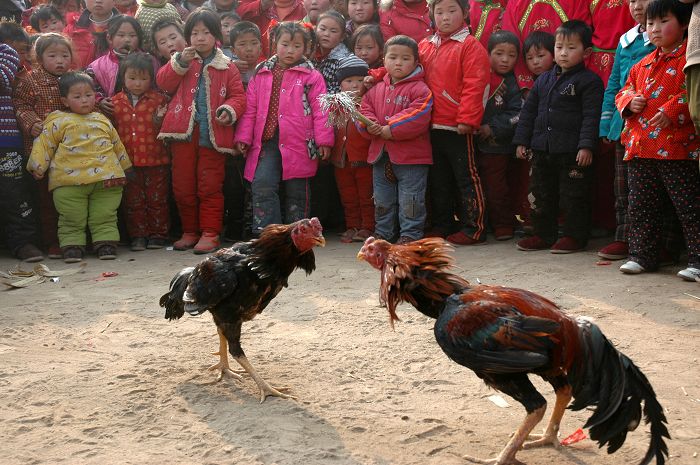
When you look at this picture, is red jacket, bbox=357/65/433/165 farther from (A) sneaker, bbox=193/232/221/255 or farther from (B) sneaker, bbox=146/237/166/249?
(B) sneaker, bbox=146/237/166/249

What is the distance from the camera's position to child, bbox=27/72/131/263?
23.4ft

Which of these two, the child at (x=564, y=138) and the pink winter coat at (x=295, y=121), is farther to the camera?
the pink winter coat at (x=295, y=121)

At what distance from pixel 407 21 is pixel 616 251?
3185 millimetres

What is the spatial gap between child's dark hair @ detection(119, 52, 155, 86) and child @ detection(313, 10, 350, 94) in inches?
68.2

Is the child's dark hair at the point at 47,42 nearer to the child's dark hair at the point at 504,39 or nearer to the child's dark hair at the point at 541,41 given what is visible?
the child's dark hair at the point at 504,39

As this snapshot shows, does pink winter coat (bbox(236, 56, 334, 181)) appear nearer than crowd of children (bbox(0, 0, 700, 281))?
No

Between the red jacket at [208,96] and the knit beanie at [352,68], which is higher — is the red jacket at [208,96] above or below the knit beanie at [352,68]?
below

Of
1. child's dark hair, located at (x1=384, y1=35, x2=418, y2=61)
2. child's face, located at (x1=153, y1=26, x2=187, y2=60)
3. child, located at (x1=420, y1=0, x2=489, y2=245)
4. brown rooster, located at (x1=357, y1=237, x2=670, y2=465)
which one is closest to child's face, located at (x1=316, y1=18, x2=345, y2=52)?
child's dark hair, located at (x1=384, y1=35, x2=418, y2=61)

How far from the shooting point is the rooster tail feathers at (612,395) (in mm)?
2900

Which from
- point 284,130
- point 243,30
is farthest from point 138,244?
point 243,30

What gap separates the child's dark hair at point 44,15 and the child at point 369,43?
11.1 feet

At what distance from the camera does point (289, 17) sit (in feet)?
27.9

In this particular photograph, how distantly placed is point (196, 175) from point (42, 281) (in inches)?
73.8

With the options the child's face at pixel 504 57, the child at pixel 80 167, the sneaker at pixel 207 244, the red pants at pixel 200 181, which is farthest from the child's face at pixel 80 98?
the child's face at pixel 504 57
